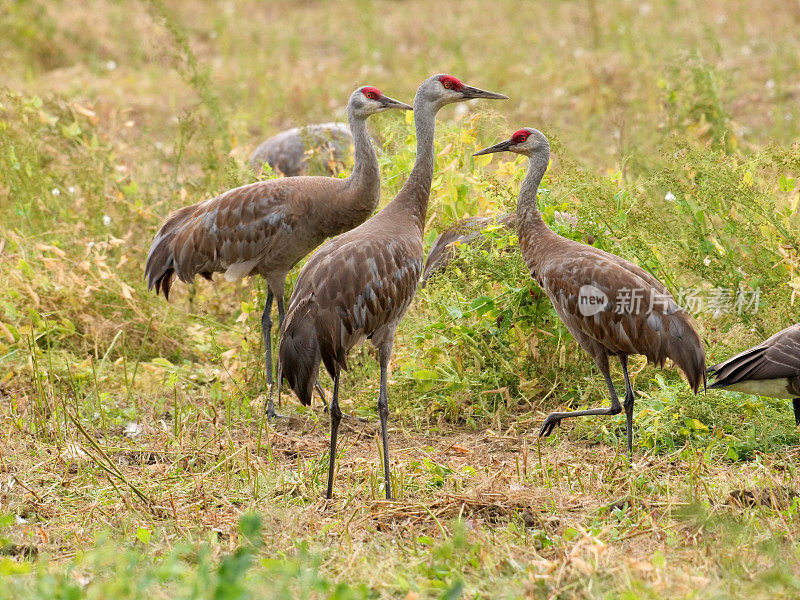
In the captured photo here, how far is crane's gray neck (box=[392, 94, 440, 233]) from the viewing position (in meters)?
5.10

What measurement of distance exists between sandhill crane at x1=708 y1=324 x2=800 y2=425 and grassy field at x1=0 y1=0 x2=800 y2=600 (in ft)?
0.71

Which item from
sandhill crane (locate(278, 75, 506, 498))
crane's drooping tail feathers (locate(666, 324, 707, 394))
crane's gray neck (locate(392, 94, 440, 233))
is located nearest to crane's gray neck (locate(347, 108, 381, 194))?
crane's gray neck (locate(392, 94, 440, 233))

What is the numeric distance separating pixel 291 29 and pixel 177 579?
39.7ft

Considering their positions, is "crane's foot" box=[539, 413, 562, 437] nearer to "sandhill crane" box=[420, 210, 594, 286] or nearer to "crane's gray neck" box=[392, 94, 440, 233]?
"sandhill crane" box=[420, 210, 594, 286]

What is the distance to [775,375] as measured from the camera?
464 centimetres

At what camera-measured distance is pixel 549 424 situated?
5.17m

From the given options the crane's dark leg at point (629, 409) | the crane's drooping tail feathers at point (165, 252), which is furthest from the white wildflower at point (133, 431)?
the crane's dark leg at point (629, 409)

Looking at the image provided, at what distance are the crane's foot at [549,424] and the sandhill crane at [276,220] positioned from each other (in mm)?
1644

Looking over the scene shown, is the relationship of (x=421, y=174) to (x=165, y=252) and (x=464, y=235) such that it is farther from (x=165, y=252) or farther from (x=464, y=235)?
(x=165, y=252)

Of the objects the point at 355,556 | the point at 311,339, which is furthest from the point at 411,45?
the point at 355,556

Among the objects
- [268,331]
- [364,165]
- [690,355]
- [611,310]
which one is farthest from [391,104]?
[690,355]

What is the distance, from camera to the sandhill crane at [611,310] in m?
4.80

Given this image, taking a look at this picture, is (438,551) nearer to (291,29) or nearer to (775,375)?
(775,375)

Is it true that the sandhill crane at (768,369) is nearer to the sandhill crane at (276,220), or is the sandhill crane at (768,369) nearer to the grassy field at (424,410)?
the grassy field at (424,410)
